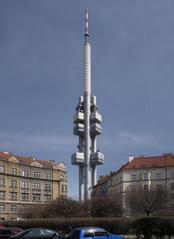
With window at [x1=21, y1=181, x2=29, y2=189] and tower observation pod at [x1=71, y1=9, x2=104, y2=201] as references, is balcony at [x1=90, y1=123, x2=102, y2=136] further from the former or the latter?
window at [x1=21, y1=181, x2=29, y2=189]

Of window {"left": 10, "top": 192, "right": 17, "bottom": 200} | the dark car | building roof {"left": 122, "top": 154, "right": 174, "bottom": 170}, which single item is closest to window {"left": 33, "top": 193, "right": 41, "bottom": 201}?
window {"left": 10, "top": 192, "right": 17, "bottom": 200}

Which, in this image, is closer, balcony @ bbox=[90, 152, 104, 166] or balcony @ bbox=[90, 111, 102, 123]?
balcony @ bbox=[90, 152, 104, 166]

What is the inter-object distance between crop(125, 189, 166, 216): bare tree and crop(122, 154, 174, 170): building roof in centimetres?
4066

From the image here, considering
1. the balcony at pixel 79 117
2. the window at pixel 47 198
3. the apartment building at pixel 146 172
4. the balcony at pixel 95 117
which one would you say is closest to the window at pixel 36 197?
the window at pixel 47 198

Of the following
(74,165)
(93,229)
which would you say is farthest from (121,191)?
(93,229)

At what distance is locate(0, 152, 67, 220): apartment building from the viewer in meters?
122

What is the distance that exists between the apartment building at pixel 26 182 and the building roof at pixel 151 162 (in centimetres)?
2230

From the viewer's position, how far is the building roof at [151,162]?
419 feet

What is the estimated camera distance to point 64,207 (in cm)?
7750

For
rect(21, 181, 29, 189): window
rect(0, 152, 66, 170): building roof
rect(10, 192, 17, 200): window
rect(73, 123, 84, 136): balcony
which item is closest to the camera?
rect(73, 123, 84, 136): balcony

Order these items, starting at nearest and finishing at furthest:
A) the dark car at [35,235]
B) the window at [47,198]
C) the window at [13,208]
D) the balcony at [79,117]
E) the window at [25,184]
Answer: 1. the dark car at [35,235]
2. the balcony at [79,117]
3. the window at [13,208]
4. the window at [25,184]
5. the window at [47,198]

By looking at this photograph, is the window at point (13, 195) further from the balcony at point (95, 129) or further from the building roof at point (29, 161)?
the balcony at point (95, 129)

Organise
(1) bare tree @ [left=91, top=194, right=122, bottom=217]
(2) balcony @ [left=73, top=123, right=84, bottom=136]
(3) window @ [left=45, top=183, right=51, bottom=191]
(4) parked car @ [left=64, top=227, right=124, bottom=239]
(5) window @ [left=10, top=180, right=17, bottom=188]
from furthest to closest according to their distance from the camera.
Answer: (3) window @ [left=45, top=183, right=51, bottom=191]
(5) window @ [left=10, top=180, right=17, bottom=188]
(2) balcony @ [left=73, top=123, right=84, bottom=136]
(1) bare tree @ [left=91, top=194, right=122, bottom=217]
(4) parked car @ [left=64, top=227, right=124, bottom=239]

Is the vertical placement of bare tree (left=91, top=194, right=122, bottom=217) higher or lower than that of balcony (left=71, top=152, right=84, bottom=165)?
lower
